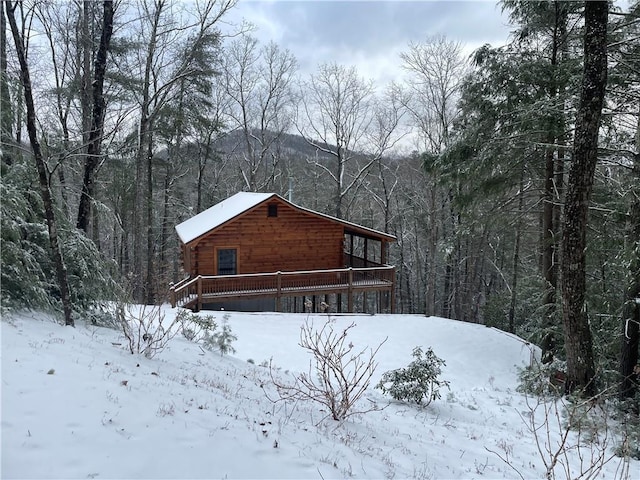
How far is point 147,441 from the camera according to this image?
9.80 ft

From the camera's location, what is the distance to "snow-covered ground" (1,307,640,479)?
9.12ft

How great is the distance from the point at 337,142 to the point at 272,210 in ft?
28.9

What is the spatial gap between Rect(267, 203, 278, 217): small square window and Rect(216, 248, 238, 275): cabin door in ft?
6.59

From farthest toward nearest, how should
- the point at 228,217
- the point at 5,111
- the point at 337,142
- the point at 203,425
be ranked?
the point at 337,142 < the point at 228,217 < the point at 5,111 < the point at 203,425

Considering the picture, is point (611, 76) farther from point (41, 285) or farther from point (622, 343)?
point (41, 285)

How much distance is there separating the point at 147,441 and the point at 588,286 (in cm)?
883

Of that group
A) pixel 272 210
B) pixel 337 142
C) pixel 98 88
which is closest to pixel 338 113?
pixel 337 142

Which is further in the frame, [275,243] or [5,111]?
[275,243]

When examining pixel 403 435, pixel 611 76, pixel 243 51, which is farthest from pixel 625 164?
pixel 243 51

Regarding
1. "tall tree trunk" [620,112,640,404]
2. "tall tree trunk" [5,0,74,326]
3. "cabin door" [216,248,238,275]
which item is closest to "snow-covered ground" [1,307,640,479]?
"tall tree trunk" [5,0,74,326]

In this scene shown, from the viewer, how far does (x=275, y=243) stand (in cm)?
1653

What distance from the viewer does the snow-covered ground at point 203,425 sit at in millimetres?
2781

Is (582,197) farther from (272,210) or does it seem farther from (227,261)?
(227,261)

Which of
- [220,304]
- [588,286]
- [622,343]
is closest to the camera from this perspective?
[622,343]
